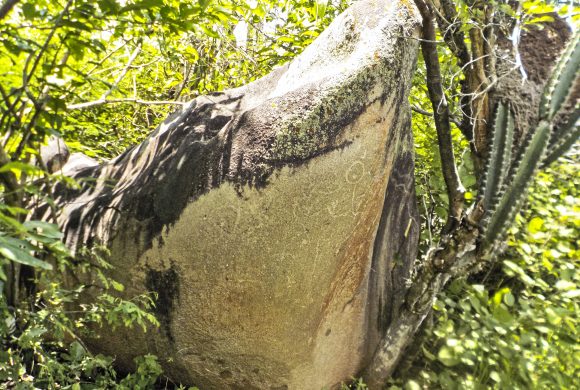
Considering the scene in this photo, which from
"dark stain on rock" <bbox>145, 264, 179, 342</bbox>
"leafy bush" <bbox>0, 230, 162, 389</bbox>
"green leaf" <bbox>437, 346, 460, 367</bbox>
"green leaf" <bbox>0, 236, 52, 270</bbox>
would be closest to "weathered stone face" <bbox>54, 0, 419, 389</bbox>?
"dark stain on rock" <bbox>145, 264, 179, 342</bbox>

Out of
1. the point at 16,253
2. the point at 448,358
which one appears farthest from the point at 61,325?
the point at 448,358

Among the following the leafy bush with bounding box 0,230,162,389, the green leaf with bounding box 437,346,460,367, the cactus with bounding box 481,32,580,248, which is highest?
the cactus with bounding box 481,32,580,248

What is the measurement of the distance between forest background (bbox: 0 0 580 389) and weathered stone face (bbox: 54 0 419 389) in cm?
19

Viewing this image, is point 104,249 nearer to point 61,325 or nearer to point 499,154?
point 61,325

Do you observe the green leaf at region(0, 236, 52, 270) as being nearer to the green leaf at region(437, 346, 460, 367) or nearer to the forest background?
the forest background

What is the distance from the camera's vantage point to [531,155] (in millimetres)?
2330

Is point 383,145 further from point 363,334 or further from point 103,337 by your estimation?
point 103,337

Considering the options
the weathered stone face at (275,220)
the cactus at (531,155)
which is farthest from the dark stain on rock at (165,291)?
the cactus at (531,155)

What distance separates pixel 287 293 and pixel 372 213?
1.93 ft

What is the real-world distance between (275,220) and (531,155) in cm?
131

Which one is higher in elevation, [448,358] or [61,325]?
[61,325]

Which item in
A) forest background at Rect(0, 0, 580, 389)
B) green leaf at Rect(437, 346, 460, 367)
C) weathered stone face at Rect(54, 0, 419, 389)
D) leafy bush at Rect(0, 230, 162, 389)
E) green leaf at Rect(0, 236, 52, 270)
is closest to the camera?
green leaf at Rect(0, 236, 52, 270)

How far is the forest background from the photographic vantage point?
153cm

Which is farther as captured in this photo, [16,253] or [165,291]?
[165,291]
